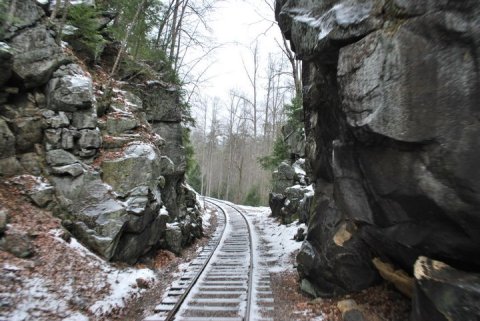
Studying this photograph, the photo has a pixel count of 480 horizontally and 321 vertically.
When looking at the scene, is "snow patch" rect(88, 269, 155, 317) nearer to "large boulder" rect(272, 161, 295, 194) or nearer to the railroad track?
the railroad track

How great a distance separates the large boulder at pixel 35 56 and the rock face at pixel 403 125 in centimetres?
762

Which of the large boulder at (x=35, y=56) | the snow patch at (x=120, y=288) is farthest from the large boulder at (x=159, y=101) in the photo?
the snow patch at (x=120, y=288)

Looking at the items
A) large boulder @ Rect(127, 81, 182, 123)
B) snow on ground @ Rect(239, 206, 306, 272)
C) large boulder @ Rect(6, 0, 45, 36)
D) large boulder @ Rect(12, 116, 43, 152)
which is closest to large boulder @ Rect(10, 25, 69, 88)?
large boulder @ Rect(6, 0, 45, 36)

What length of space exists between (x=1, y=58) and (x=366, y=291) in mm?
10478

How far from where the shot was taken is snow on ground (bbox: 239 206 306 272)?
12.4 m

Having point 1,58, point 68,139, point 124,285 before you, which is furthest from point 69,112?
point 124,285

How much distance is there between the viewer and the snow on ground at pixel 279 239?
40.7 feet

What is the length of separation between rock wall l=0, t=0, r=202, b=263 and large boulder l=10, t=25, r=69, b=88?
26 mm

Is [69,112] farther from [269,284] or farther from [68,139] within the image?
[269,284]

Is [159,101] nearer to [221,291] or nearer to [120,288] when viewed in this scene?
[120,288]

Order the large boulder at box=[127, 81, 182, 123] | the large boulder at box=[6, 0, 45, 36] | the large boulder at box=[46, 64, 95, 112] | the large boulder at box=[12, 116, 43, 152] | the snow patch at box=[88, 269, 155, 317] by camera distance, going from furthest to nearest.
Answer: the large boulder at box=[127, 81, 182, 123] → the large boulder at box=[46, 64, 95, 112] → the large boulder at box=[6, 0, 45, 36] → the large boulder at box=[12, 116, 43, 152] → the snow patch at box=[88, 269, 155, 317]

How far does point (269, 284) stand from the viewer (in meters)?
9.96

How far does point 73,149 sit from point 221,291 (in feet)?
19.4

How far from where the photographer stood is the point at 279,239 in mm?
16125
